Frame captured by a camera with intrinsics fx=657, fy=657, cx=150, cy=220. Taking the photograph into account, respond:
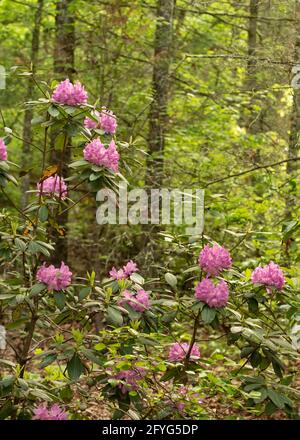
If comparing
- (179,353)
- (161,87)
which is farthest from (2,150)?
(161,87)

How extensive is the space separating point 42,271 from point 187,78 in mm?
7281

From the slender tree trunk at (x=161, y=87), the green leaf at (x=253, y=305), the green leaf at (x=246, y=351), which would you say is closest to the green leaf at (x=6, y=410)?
the green leaf at (x=246, y=351)

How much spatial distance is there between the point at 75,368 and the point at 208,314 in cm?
67

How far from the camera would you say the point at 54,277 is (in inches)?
127

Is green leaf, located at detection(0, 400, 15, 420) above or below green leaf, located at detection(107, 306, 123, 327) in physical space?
below

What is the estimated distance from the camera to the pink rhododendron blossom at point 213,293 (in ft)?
10.2

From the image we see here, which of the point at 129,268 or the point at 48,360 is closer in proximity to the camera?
the point at 48,360

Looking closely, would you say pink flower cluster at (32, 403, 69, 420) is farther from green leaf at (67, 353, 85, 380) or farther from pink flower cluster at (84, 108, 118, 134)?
pink flower cluster at (84, 108, 118, 134)

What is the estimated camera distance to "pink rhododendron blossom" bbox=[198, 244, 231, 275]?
3.20m

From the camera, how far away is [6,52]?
10.5 meters

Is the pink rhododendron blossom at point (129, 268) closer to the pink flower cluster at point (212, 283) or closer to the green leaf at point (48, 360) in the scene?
the pink flower cluster at point (212, 283)

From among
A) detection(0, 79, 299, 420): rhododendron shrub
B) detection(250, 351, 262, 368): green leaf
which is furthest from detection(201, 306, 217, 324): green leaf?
detection(250, 351, 262, 368): green leaf

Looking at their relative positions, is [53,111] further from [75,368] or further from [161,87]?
[161,87]

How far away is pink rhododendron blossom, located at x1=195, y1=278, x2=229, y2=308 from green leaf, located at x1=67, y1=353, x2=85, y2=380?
65 cm
